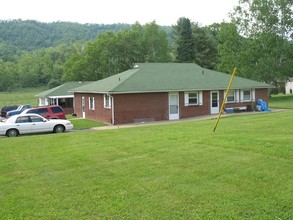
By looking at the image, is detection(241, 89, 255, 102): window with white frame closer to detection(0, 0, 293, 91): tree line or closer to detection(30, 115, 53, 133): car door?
detection(0, 0, 293, 91): tree line

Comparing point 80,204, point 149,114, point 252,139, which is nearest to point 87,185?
point 80,204

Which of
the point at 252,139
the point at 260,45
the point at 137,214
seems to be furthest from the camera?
the point at 260,45

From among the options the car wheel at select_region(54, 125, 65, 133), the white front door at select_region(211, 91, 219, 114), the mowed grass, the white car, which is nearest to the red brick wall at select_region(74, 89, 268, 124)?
the white front door at select_region(211, 91, 219, 114)

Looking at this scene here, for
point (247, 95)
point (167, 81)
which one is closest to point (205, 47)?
point (247, 95)

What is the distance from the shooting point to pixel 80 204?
7453 mm

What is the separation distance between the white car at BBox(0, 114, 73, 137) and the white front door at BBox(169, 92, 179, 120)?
9.88 metres

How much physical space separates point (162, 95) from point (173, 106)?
1474 mm

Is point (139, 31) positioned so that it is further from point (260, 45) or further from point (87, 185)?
point (87, 185)

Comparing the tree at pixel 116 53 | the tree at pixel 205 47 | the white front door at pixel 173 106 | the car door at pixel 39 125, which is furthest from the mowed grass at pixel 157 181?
the tree at pixel 205 47

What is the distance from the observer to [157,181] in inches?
344

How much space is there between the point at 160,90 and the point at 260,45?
26157 millimetres

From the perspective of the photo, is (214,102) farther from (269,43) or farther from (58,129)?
(269,43)

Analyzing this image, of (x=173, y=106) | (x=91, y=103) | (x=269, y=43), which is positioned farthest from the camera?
(x=269, y=43)

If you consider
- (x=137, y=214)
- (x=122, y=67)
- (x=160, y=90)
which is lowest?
(x=137, y=214)
